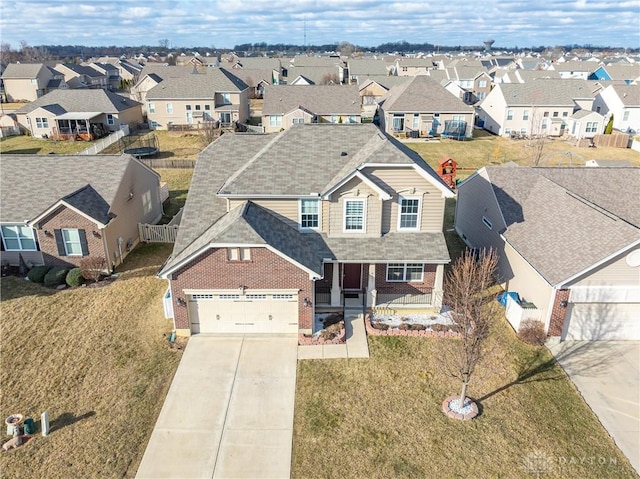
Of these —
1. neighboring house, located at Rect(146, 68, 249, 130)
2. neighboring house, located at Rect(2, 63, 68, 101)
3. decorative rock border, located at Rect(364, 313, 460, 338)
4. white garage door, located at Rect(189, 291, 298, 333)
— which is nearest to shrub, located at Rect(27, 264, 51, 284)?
white garage door, located at Rect(189, 291, 298, 333)

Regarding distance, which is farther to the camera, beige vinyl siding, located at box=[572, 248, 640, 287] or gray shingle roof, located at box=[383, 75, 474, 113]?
gray shingle roof, located at box=[383, 75, 474, 113]

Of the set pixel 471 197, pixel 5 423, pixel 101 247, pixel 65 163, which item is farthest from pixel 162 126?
pixel 5 423

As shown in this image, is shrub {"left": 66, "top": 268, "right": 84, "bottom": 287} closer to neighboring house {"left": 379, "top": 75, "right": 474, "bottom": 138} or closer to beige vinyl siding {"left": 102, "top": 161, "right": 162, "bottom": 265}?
beige vinyl siding {"left": 102, "top": 161, "right": 162, "bottom": 265}

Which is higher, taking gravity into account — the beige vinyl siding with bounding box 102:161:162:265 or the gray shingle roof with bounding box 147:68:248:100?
the gray shingle roof with bounding box 147:68:248:100

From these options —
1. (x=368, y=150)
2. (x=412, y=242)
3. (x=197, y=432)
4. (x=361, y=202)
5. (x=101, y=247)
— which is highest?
(x=368, y=150)

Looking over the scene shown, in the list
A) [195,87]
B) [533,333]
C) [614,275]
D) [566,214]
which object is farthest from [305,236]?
[195,87]

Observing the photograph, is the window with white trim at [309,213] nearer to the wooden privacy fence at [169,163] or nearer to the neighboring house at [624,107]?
the wooden privacy fence at [169,163]

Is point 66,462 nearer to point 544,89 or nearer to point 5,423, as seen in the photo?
point 5,423
